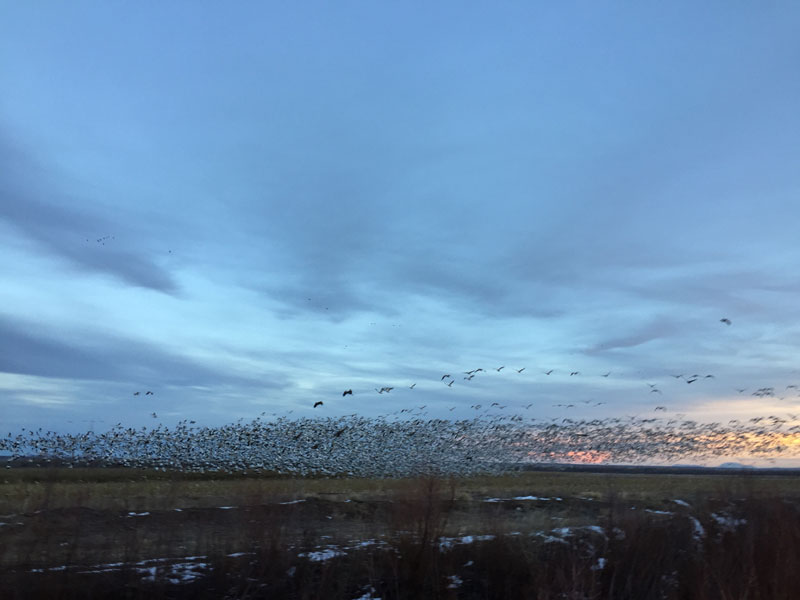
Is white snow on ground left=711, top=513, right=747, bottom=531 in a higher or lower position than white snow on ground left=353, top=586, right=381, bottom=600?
higher

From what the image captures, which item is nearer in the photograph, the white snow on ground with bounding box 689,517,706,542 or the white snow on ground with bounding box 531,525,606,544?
the white snow on ground with bounding box 531,525,606,544

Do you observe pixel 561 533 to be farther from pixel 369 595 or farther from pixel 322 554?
pixel 322 554

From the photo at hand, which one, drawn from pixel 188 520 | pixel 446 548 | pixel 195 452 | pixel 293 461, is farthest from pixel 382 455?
pixel 446 548

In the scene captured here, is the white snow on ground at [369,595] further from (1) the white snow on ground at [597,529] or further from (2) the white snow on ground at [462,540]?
(1) the white snow on ground at [597,529]

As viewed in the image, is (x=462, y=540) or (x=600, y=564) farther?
(x=462, y=540)

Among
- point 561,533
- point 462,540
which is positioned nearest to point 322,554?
point 462,540

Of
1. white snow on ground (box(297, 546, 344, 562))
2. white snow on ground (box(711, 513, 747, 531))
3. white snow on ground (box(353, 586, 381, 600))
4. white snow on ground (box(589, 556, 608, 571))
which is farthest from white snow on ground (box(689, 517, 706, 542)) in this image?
white snow on ground (box(297, 546, 344, 562))

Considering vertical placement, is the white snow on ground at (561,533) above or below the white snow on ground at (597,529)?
below

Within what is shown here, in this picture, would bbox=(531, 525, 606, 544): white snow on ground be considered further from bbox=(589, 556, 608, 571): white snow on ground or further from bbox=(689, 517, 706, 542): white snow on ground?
bbox=(689, 517, 706, 542): white snow on ground

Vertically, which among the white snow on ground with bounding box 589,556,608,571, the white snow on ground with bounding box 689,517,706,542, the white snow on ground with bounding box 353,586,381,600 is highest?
the white snow on ground with bounding box 689,517,706,542

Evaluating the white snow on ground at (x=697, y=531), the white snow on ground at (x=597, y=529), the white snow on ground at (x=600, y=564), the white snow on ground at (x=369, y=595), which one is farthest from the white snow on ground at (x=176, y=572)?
the white snow on ground at (x=697, y=531)

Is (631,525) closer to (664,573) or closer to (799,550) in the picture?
(664,573)

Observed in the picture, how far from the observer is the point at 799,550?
13445mm

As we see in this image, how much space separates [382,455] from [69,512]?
37.3 meters
